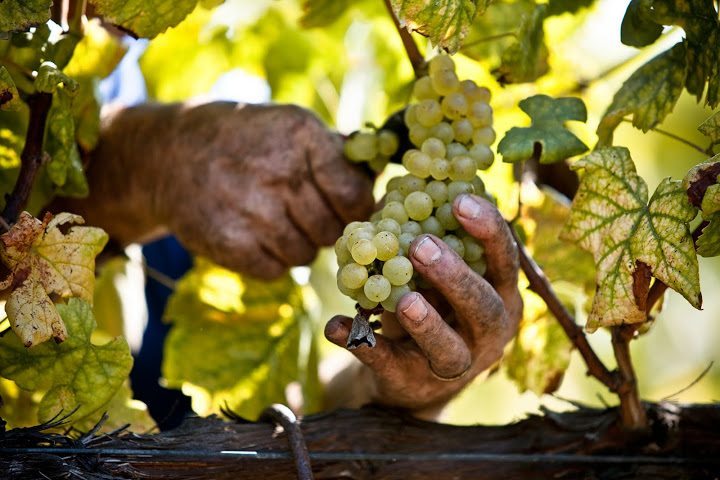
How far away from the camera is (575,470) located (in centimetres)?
103

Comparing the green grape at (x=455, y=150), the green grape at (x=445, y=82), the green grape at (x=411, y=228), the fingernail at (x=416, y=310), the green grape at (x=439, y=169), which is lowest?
the fingernail at (x=416, y=310)

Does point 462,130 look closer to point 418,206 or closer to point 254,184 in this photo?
point 418,206

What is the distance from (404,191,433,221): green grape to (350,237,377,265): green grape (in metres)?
0.11

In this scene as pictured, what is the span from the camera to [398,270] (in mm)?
813

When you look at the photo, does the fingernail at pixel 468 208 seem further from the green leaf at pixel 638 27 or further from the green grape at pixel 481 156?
the green leaf at pixel 638 27

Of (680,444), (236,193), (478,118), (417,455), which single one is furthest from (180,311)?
(680,444)

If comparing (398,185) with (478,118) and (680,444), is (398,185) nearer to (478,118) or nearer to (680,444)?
(478,118)

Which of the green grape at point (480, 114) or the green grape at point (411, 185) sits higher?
the green grape at point (480, 114)

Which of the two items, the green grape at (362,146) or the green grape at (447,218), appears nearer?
the green grape at (447,218)

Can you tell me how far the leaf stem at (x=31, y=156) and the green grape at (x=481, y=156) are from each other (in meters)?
0.50

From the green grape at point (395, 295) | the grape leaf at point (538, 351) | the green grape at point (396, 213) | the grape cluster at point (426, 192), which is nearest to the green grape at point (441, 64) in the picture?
the grape cluster at point (426, 192)

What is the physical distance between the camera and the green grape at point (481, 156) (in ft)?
3.15

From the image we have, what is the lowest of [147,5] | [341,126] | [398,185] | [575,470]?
[575,470]

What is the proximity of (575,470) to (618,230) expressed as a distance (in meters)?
0.35
